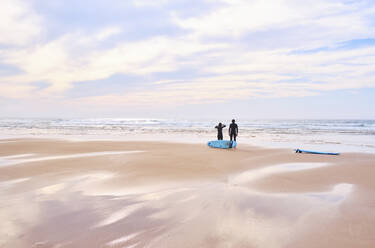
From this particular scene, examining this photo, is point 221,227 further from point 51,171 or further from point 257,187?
point 51,171

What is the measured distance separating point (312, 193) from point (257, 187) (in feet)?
3.94

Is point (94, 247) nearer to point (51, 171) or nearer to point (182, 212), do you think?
point (182, 212)

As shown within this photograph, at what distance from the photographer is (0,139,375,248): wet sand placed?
3762 mm

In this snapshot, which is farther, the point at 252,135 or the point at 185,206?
the point at 252,135

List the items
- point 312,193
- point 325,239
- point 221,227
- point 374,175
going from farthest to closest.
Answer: point 374,175 → point 312,193 → point 221,227 → point 325,239

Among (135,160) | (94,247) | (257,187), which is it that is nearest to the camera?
(94,247)

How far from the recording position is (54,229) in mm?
4012

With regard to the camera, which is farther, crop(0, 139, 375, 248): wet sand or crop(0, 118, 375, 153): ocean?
crop(0, 118, 375, 153): ocean

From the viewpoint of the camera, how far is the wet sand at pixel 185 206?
12.3ft

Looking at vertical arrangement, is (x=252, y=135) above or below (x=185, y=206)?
above

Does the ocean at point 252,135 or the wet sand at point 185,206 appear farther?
the ocean at point 252,135

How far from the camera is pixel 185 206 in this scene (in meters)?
5.12

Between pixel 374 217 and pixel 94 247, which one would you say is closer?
pixel 94 247

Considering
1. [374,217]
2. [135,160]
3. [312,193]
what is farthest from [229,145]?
[374,217]
